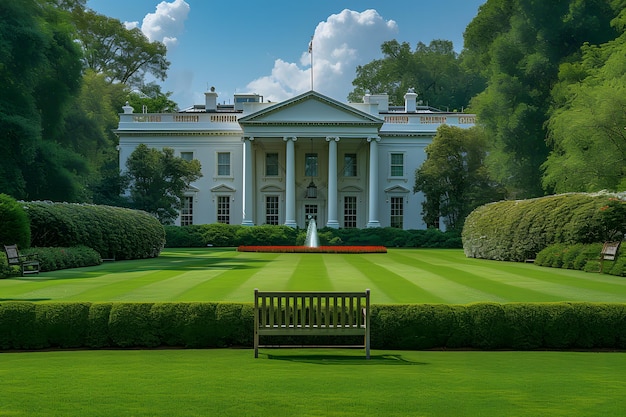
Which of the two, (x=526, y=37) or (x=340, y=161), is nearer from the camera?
(x=526, y=37)

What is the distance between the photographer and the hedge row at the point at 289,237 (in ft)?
151

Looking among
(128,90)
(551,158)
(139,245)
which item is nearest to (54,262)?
(139,245)

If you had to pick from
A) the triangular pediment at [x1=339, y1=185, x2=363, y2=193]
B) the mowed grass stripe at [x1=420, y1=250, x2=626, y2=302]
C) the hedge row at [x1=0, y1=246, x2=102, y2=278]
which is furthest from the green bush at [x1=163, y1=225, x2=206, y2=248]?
the mowed grass stripe at [x1=420, y1=250, x2=626, y2=302]

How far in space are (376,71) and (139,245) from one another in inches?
2310

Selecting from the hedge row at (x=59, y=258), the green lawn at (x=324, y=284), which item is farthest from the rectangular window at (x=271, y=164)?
the green lawn at (x=324, y=284)

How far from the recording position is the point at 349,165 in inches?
2266

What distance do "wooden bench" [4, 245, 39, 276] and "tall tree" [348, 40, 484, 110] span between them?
63.1 m

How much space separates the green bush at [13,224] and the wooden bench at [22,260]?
1.36 meters

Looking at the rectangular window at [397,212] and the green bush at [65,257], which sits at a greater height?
the rectangular window at [397,212]

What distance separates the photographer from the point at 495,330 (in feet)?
34.8

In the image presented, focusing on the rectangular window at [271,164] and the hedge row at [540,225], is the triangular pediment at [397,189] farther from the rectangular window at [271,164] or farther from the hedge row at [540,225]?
the hedge row at [540,225]

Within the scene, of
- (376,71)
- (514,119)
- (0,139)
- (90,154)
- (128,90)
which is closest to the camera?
(0,139)

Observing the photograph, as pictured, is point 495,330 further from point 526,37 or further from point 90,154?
point 90,154

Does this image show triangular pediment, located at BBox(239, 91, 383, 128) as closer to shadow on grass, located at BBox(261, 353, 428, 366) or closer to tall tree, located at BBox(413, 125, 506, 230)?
tall tree, located at BBox(413, 125, 506, 230)
